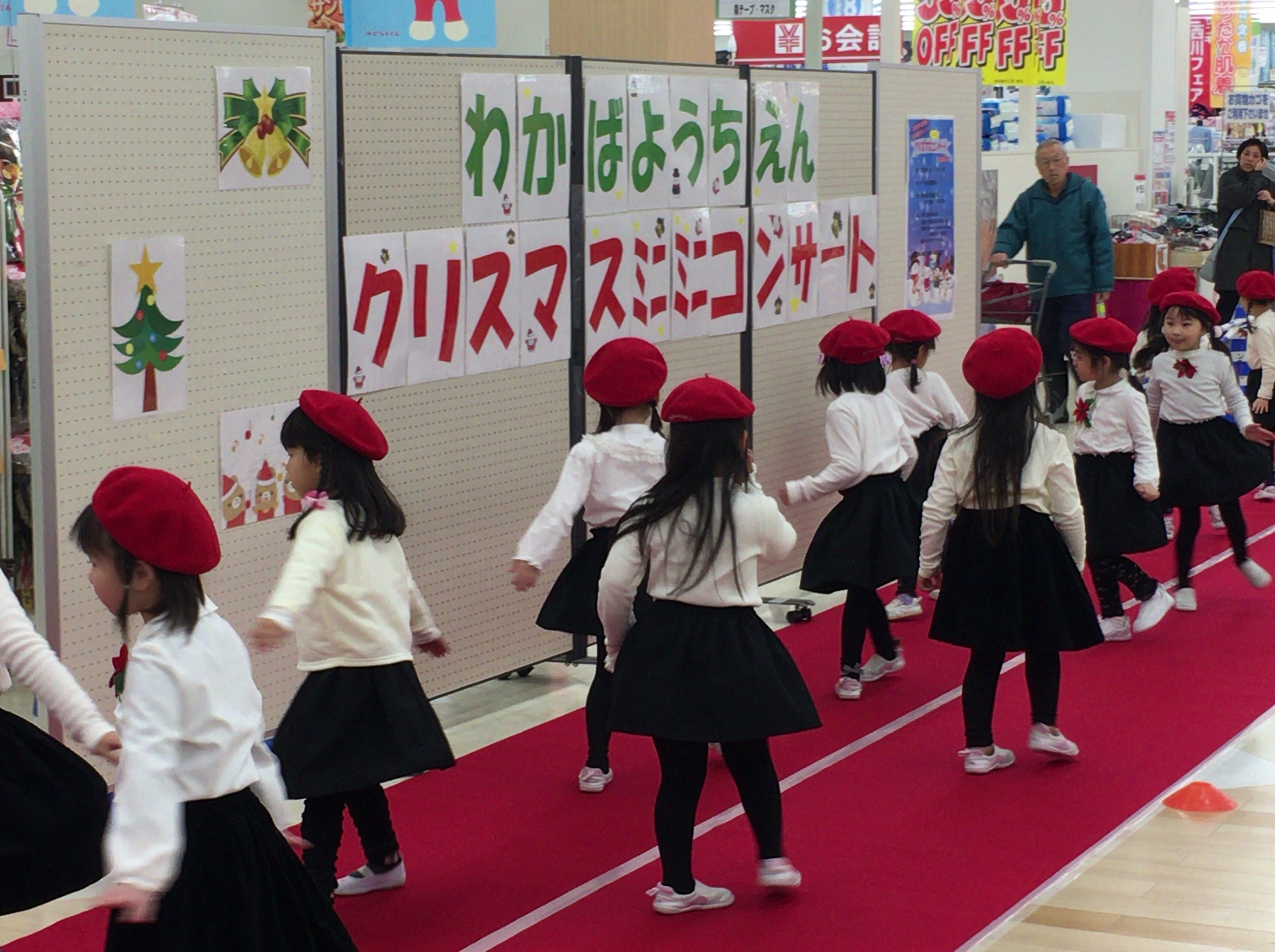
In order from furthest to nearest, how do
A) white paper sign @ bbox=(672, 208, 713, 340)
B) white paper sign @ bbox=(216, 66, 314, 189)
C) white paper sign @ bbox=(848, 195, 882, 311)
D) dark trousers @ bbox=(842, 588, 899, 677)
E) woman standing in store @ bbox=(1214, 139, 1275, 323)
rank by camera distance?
woman standing in store @ bbox=(1214, 139, 1275, 323) → white paper sign @ bbox=(848, 195, 882, 311) → white paper sign @ bbox=(672, 208, 713, 340) → dark trousers @ bbox=(842, 588, 899, 677) → white paper sign @ bbox=(216, 66, 314, 189)

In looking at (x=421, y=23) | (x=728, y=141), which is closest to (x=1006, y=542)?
(x=728, y=141)

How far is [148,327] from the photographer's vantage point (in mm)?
3938

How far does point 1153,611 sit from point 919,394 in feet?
3.71

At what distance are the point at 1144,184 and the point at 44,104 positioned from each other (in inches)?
437

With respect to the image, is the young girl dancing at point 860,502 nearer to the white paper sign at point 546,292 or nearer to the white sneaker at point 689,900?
the white paper sign at point 546,292

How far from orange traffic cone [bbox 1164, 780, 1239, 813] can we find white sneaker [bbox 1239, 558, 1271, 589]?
2.22 m

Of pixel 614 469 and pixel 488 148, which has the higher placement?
pixel 488 148

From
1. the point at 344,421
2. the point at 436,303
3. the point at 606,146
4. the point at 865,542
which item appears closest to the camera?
the point at 344,421

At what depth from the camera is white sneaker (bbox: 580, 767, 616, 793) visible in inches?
173

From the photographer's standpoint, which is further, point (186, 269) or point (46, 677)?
point (186, 269)

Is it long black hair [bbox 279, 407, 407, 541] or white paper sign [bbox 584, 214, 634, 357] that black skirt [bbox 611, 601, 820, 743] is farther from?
white paper sign [bbox 584, 214, 634, 357]

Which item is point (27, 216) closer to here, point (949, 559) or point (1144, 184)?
point (949, 559)

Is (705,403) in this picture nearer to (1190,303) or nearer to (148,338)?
(148,338)

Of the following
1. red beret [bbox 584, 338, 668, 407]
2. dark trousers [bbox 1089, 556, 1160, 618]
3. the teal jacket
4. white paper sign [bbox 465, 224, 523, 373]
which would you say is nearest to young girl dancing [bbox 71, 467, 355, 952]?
red beret [bbox 584, 338, 668, 407]
